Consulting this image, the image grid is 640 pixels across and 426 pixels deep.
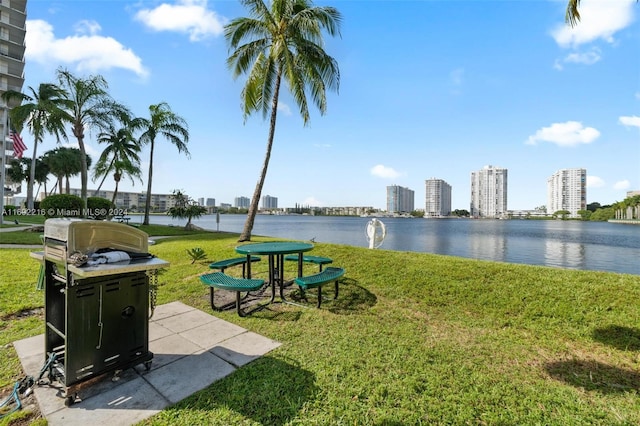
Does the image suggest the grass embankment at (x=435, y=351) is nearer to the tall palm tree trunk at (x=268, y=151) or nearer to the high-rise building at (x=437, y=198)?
the tall palm tree trunk at (x=268, y=151)

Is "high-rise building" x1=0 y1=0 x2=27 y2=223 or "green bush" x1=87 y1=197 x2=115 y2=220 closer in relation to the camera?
"green bush" x1=87 y1=197 x2=115 y2=220

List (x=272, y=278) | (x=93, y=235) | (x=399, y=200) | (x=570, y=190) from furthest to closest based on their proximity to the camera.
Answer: (x=399, y=200) → (x=570, y=190) → (x=272, y=278) → (x=93, y=235)

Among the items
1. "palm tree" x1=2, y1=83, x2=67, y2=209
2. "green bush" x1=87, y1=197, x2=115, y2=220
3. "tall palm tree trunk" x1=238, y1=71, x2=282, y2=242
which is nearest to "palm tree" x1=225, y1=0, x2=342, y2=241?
"tall palm tree trunk" x1=238, y1=71, x2=282, y2=242

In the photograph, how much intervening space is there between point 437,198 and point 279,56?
442ft

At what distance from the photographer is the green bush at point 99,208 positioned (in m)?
22.3

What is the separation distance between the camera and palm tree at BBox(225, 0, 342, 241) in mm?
10914

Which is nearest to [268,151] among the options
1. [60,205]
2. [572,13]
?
[572,13]

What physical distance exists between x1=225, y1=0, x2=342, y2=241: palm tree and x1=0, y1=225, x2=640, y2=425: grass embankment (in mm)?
7719

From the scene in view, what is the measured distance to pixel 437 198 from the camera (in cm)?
13375

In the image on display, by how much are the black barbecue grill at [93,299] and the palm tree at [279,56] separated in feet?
29.3

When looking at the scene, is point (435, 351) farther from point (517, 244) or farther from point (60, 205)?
point (517, 244)

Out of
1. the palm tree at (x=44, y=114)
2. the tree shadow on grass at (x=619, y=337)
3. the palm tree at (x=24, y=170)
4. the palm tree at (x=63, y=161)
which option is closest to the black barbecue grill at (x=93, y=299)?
the tree shadow on grass at (x=619, y=337)

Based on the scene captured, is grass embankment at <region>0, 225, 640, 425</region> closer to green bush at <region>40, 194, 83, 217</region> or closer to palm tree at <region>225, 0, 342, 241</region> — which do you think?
palm tree at <region>225, 0, 342, 241</region>

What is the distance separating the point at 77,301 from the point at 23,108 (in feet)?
78.9
